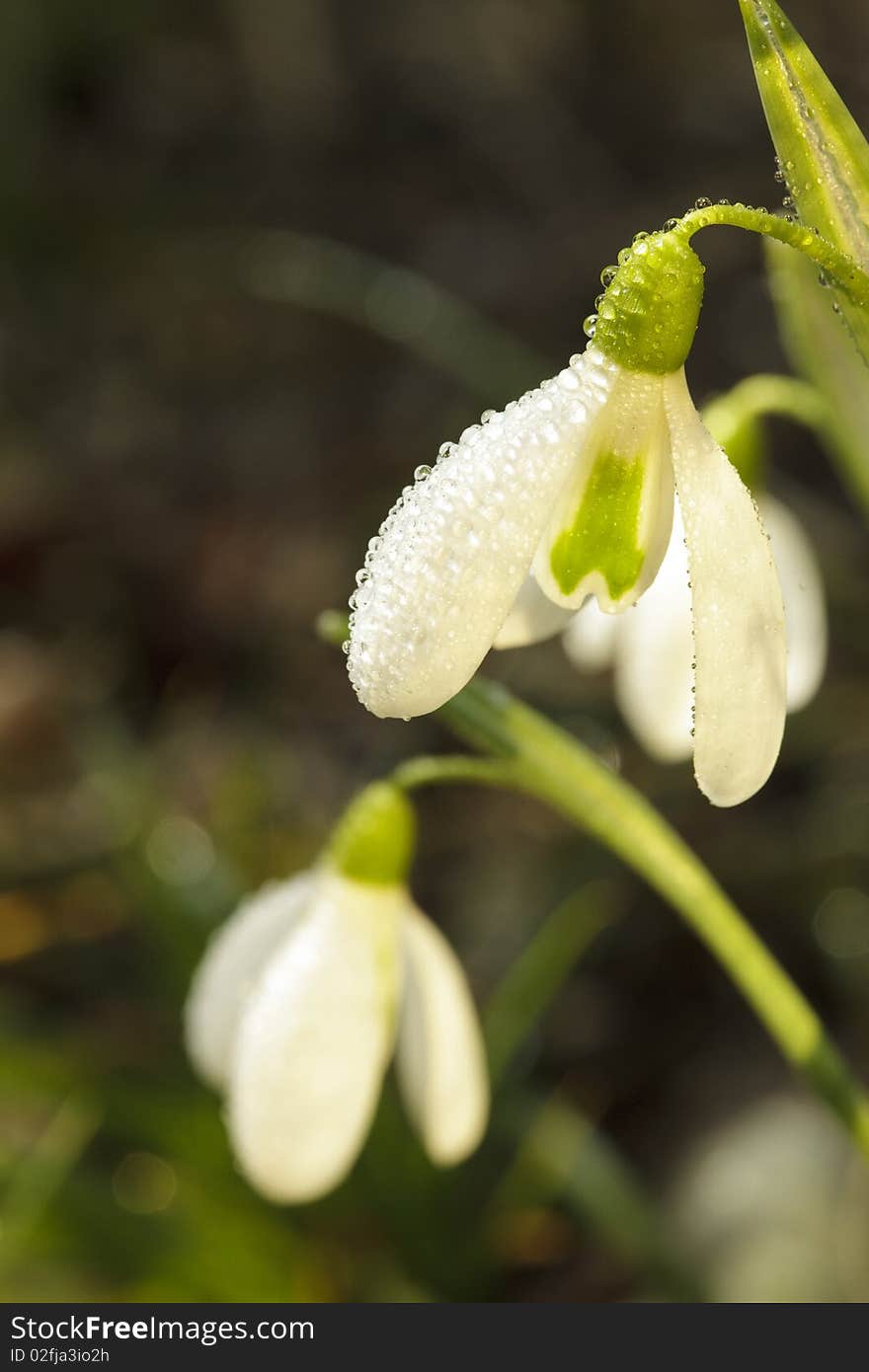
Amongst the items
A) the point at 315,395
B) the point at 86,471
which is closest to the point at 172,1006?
the point at 86,471

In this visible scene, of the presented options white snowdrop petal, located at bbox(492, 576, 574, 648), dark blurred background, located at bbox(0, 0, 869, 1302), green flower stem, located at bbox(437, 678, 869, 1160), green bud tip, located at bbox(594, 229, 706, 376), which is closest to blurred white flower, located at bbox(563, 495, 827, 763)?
green flower stem, located at bbox(437, 678, 869, 1160)

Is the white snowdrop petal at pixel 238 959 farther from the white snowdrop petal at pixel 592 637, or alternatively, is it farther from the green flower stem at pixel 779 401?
the green flower stem at pixel 779 401

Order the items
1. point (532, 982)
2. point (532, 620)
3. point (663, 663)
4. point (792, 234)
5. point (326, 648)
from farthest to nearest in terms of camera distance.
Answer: point (326, 648) < point (532, 982) < point (663, 663) < point (532, 620) < point (792, 234)

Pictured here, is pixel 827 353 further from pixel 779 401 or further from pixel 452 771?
pixel 452 771

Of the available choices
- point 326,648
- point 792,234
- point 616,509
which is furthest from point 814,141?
point 326,648

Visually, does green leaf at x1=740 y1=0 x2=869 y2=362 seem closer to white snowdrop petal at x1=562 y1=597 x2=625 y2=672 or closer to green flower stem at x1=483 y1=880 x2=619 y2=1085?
white snowdrop petal at x1=562 y1=597 x2=625 y2=672
